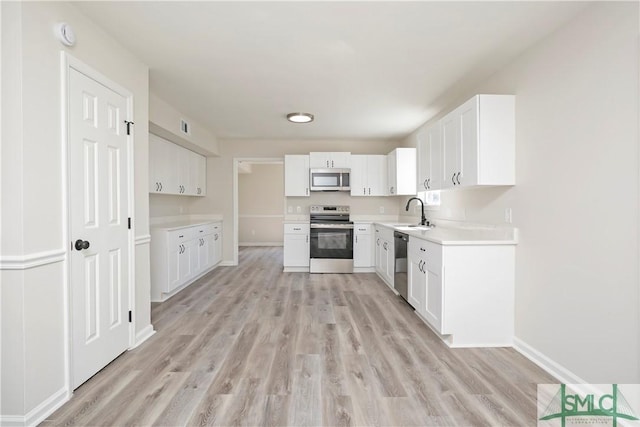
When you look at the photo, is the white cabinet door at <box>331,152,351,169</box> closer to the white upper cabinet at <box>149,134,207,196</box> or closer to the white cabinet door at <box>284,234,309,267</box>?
the white cabinet door at <box>284,234,309,267</box>

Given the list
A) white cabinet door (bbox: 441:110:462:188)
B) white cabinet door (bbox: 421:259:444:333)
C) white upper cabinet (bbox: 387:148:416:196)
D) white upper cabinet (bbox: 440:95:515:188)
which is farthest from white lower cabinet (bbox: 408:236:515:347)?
white upper cabinet (bbox: 387:148:416:196)

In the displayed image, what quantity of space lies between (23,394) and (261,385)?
1.24m

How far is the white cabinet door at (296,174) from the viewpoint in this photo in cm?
552

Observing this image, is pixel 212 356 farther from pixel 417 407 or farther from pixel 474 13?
pixel 474 13

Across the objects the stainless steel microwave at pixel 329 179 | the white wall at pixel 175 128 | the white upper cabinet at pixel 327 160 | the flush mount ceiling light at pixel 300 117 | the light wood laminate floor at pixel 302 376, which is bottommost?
the light wood laminate floor at pixel 302 376

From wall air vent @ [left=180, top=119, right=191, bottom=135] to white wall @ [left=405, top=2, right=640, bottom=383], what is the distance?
152 inches

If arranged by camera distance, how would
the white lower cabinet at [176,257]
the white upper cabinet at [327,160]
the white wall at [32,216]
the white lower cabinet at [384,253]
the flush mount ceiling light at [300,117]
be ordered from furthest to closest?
the white upper cabinet at [327,160] → the white lower cabinet at [384,253] → the flush mount ceiling light at [300,117] → the white lower cabinet at [176,257] → the white wall at [32,216]

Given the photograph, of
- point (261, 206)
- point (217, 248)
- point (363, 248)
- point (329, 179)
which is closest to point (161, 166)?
point (217, 248)

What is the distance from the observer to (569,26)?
80.6 inches

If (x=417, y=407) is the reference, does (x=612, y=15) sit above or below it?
above

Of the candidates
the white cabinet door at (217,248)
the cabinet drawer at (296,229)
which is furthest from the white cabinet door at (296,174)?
the white cabinet door at (217,248)

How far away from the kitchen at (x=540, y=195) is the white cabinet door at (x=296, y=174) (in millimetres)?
2979

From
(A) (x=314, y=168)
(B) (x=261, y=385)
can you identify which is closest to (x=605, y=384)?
(B) (x=261, y=385)

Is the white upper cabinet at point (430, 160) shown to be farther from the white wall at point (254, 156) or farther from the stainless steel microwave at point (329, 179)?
the white wall at point (254, 156)
